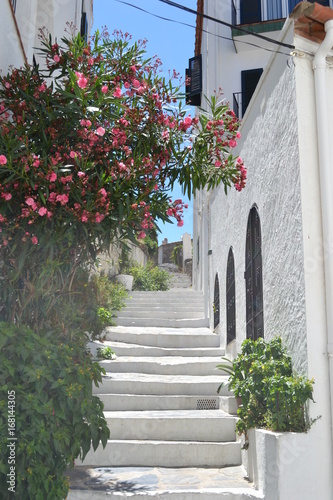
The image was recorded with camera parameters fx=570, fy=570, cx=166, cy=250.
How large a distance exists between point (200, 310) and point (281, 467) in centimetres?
795

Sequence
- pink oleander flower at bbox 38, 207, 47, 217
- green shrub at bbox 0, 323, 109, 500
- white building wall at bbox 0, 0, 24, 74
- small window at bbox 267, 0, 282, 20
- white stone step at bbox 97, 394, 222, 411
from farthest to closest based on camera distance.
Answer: small window at bbox 267, 0, 282, 20, white stone step at bbox 97, 394, 222, 411, white building wall at bbox 0, 0, 24, 74, pink oleander flower at bbox 38, 207, 47, 217, green shrub at bbox 0, 323, 109, 500

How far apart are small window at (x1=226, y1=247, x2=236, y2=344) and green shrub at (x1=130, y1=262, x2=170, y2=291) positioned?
7546 millimetres

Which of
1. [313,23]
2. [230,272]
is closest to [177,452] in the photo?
[230,272]

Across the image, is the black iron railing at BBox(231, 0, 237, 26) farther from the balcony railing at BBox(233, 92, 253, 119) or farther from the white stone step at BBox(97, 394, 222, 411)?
the white stone step at BBox(97, 394, 222, 411)

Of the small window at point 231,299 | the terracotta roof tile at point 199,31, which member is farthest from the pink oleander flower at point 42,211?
the terracotta roof tile at point 199,31

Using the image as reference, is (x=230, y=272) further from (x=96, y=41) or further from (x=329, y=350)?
(x=96, y=41)

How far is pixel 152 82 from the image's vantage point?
16.5 ft


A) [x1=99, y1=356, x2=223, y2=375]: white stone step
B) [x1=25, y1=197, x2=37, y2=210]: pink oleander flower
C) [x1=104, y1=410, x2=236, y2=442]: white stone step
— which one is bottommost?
[x1=104, y1=410, x2=236, y2=442]: white stone step

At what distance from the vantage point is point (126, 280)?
1552 cm

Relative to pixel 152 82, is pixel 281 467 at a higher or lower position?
lower

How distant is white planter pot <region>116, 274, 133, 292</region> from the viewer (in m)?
15.4

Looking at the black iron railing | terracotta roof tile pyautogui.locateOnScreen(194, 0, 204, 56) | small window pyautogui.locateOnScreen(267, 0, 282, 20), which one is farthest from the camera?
terracotta roof tile pyautogui.locateOnScreen(194, 0, 204, 56)

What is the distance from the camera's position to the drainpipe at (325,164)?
4.78 meters

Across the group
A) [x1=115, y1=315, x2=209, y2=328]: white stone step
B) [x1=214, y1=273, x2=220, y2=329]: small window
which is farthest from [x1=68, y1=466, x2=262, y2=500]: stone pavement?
[x1=115, y1=315, x2=209, y2=328]: white stone step
